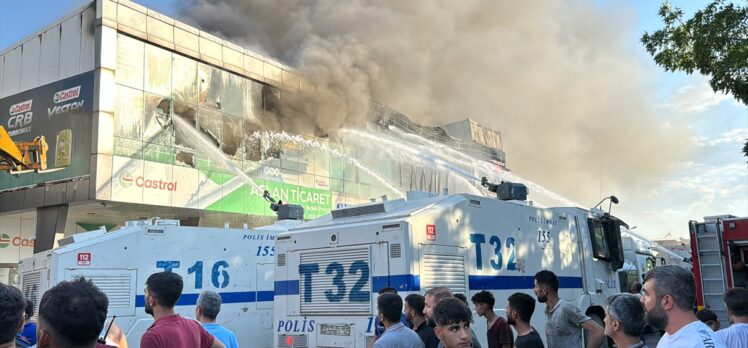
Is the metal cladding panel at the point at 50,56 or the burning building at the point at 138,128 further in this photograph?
the metal cladding panel at the point at 50,56

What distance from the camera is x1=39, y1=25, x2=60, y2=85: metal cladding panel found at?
878 inches

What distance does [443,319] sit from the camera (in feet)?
11.3

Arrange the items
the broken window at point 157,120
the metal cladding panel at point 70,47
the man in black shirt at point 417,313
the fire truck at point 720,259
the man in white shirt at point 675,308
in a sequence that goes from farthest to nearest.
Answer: the broken window at point 157,120 < the metal cladding panel at point 70,47 < the fire truck at point 720,259 < the man in black shirt at point 417,313 < the man in white shirt at point 675,308

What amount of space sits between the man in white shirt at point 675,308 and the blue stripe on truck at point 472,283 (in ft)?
13.2

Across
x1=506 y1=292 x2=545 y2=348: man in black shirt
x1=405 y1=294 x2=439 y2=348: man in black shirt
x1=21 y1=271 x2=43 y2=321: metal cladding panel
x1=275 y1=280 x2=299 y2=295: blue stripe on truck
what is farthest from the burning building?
x1=506 y1=292 x2=545 y2=348: man in black shirt

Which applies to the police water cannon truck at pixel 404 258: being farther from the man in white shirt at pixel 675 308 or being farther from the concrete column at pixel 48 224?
the concrete column at pixel 48 224

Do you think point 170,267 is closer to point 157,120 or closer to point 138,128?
point 138,128

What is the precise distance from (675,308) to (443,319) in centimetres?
117

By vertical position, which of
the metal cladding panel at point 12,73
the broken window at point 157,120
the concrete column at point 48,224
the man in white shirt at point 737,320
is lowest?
the man in white shirt at point 737,320

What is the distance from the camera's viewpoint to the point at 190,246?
1088 centimetres

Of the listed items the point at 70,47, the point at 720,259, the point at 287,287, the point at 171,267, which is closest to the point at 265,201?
the point at 70,47

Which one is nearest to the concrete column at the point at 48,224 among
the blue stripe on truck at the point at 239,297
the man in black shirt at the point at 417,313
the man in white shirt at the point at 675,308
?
the blue stripe on truck at the point at 239,297

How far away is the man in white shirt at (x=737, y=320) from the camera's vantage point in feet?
15.3

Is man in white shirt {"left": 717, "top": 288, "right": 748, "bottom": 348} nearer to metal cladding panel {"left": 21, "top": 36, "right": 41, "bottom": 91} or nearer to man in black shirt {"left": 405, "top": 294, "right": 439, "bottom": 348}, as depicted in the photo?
man in black shirt {"left": 405, "top": 294, "right": 439, "bottom": 348}
